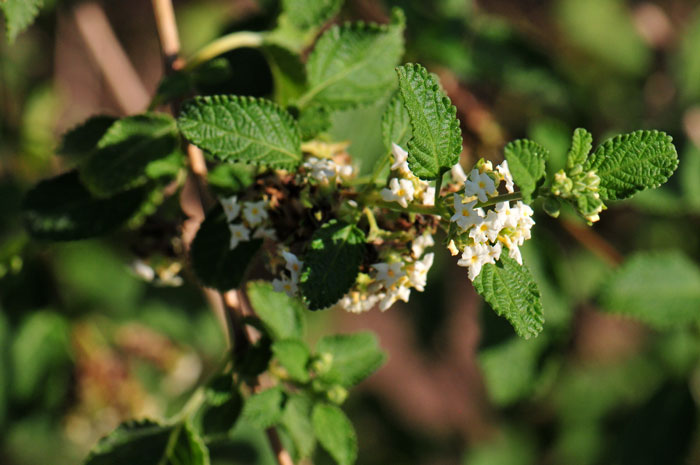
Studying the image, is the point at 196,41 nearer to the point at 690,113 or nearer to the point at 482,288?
the point at 690,113

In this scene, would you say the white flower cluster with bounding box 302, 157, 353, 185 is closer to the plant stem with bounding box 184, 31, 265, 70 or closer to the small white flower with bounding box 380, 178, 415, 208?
the small white flower with bounding box 380, 178, 415, 208

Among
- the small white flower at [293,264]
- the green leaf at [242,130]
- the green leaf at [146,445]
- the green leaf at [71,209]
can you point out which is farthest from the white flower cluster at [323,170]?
the green leaf at [146,445]

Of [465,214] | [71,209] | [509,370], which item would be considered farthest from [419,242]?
[509,370]

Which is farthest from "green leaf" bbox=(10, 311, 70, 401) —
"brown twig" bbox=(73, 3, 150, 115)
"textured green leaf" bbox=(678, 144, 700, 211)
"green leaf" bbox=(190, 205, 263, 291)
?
"textured green leaf" bbox=(678, 144, 700, 211)

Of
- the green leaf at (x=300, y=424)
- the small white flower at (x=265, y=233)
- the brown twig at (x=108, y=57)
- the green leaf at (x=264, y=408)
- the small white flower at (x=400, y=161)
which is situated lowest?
the green leaf at (x=300, y=424)

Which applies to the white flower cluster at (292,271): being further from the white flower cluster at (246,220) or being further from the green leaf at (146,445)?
the green leaf at (146,445)
